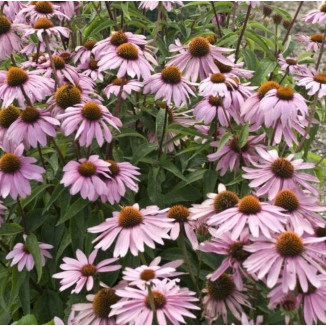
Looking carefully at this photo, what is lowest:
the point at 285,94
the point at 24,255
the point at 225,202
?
the point at 24,255

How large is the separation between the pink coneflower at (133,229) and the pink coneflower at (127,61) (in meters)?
0.54

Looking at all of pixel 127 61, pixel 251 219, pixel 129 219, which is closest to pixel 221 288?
pixel 251 219

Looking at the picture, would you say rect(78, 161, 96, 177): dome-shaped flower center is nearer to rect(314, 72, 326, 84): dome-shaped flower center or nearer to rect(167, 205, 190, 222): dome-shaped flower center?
rect(167, 205, 190, 222): dome-shaped flower center

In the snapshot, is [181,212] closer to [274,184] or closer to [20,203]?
A: [274,184]

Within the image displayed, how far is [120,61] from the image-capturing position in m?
1.83

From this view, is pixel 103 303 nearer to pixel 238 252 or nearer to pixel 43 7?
pixel 238 252

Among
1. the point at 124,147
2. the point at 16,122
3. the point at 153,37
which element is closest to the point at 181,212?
the point at 16,122

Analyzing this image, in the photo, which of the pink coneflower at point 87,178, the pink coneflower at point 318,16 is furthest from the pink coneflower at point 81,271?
the pink coneflower at point 318,16

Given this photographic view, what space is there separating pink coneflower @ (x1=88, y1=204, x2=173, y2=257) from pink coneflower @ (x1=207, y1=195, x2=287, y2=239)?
0.13 m

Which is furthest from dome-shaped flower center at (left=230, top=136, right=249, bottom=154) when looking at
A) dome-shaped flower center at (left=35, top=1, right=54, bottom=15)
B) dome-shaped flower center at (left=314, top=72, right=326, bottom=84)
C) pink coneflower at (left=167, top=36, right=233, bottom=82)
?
dome-shaped flower center at (left=35, top=1, right=54, bottom=15)

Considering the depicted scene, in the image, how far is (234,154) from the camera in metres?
1.82

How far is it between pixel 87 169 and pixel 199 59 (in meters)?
0.61

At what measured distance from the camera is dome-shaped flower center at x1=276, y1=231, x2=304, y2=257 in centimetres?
119

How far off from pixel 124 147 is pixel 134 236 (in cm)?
82
